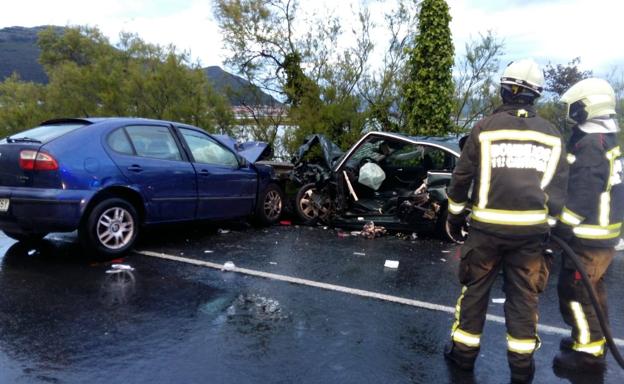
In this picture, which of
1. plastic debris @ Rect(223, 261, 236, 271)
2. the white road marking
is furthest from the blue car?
plastic debris @ Rect(223, 261, 236, 271)

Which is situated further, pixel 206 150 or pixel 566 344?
pixel 206 150

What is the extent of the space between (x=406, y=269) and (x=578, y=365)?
2513 mm

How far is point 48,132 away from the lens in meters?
5.86

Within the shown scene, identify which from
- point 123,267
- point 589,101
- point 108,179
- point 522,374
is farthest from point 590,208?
point 108,179

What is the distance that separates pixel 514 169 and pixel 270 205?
5.46 metres

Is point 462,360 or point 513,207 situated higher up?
point 513,207

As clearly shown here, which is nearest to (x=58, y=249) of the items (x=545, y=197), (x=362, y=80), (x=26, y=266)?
(x=26, y=266)

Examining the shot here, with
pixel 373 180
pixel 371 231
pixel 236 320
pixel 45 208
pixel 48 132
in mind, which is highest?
pixel 48 132

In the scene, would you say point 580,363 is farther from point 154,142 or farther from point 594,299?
point 154,142

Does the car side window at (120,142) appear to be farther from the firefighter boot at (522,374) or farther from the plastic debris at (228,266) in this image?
the firefighter boot at (522,374)

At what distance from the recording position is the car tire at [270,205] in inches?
319

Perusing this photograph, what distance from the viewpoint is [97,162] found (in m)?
5.74

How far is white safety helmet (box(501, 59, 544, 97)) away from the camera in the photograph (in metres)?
3.29

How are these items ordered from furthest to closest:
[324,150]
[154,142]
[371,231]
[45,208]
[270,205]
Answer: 1. [324,150]
2. [270,205]
3. [371,231]
4. [154,142]
5. [45,208]
